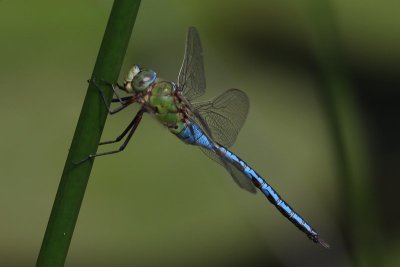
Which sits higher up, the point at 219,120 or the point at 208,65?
the point at 208,65

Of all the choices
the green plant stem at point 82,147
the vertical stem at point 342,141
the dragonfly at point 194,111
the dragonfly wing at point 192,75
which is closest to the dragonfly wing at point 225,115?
the dragonfly at point 194,111

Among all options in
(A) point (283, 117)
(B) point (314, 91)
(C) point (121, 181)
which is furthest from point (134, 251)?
(B) point (314, 91)

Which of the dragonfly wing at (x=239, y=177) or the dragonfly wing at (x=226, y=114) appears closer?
the dragonfly wing at (x=239, y=177)

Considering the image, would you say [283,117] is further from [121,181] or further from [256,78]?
[121,181]

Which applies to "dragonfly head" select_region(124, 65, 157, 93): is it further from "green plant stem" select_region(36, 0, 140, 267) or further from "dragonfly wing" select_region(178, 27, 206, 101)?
"green plant stem" select_region(36, 0, 140, 267)

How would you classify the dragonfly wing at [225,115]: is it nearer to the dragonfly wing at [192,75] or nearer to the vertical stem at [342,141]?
the dragonfly wing at [192,75]

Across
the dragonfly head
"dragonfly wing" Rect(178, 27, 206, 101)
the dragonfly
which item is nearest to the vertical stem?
the dragonfly

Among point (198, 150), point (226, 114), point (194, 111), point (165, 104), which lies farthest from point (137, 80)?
point (198, 150)
